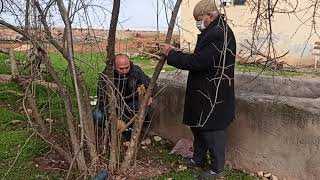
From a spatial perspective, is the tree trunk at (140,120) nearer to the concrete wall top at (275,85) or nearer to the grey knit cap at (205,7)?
the grey knit cap at (205,7)

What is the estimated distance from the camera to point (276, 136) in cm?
411

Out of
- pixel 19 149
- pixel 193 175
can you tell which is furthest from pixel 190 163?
pixel 19 149

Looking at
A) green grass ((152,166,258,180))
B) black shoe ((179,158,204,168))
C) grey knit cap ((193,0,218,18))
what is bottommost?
green grass ((152,166,258,180))

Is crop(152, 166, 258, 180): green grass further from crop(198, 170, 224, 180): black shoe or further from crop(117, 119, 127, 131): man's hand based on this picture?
crop(117, 119, 127, 131): man's hand

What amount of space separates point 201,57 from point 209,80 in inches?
8.7

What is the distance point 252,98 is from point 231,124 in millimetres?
319

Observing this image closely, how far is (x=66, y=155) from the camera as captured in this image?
13.7ft

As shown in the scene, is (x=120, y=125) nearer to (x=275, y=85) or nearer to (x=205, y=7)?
(x=205, y=7)

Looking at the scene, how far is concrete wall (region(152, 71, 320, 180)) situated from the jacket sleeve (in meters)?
Answer: 0.74

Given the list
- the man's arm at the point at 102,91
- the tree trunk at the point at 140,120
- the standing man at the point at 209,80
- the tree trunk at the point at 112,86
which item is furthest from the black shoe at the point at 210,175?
the man's arm at the point at 102,91

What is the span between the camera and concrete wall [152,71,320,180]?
12.8 ft

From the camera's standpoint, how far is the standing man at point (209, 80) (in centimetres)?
381

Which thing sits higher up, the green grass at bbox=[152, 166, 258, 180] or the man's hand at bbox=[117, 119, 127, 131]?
the man's hand at bbox=[117, 119, 127, 131]

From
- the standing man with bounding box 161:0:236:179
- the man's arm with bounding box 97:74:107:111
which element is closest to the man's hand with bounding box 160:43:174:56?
the standing man with bounding box 161:0:236:179
